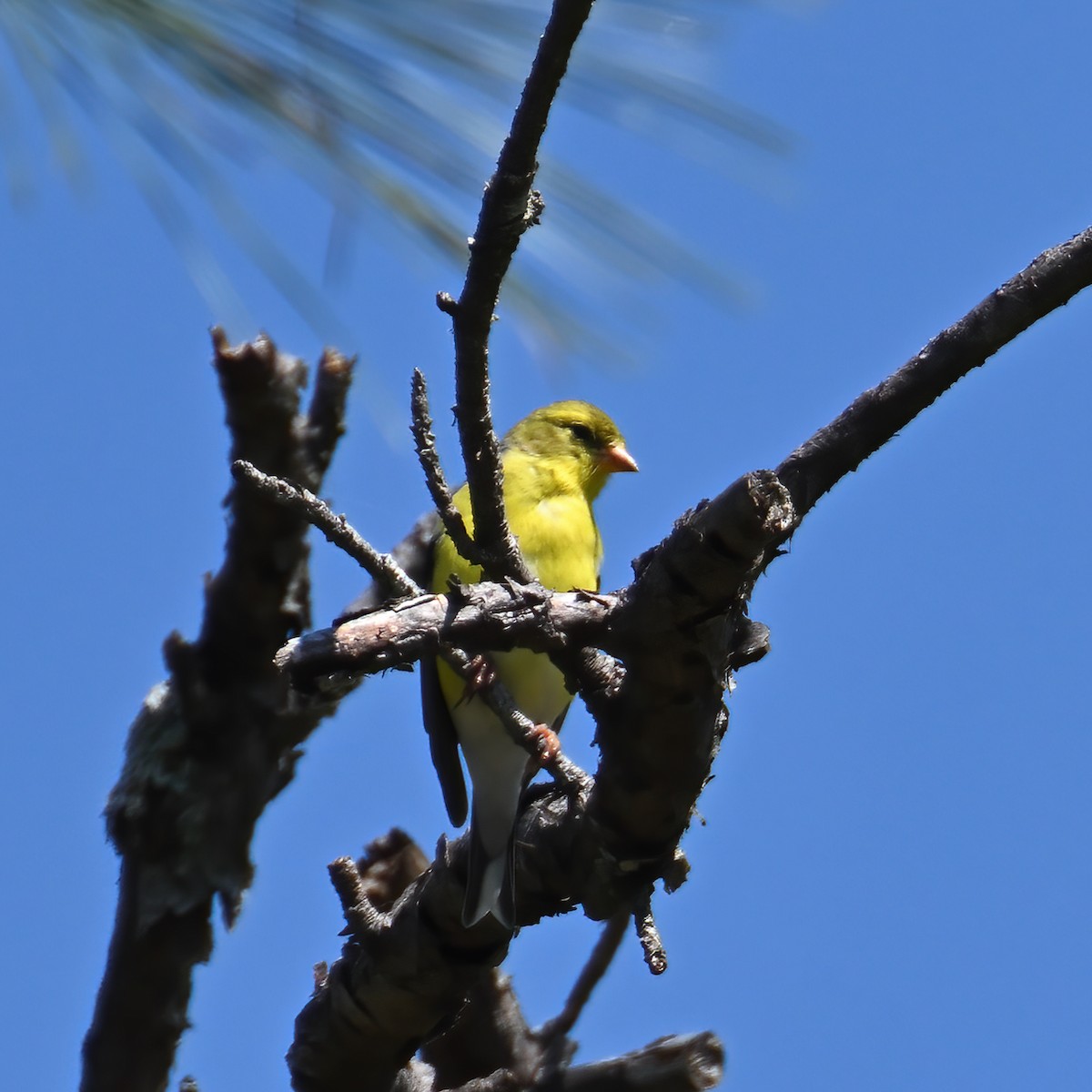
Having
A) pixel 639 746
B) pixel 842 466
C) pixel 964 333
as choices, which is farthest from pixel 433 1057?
pixel 964 333

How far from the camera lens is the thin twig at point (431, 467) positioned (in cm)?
212

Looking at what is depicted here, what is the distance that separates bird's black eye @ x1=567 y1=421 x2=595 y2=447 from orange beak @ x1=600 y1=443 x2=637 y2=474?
0.22ft

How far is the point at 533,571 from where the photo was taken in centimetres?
378

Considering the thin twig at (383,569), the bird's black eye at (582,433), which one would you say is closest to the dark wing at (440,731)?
the bird's black eye at (582,433)

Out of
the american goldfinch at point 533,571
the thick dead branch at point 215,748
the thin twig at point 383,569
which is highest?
the american goldfinch at point 533,571

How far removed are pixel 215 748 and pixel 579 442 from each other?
2014 mm

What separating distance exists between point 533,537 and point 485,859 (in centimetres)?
174

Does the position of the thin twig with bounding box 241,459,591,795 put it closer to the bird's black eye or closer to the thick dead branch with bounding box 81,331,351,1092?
the thick dead branch with bounding box 81,331,351,1092

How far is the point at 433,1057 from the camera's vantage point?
3.09 meters

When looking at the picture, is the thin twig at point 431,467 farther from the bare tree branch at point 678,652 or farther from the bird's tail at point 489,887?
the bird's tail at point 489,887

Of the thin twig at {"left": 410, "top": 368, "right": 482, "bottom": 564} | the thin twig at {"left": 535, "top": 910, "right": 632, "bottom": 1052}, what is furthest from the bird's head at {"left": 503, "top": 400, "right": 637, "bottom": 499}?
the thin twig at {"left": 410, "top": 368, "right": 482, "bottom": 564}

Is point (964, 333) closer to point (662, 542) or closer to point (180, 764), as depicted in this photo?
point (662, 542)

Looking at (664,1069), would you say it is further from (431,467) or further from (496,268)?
(496,268)

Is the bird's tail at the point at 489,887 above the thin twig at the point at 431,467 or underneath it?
underneath
